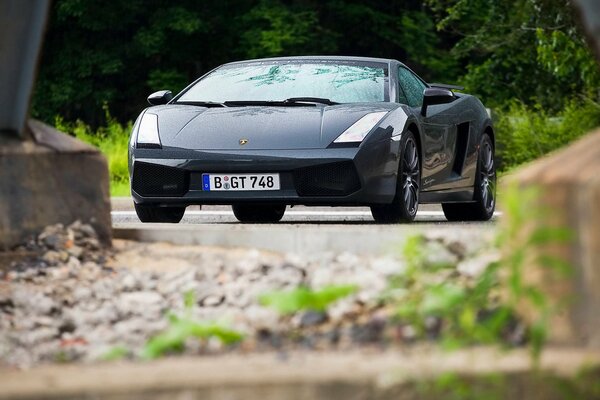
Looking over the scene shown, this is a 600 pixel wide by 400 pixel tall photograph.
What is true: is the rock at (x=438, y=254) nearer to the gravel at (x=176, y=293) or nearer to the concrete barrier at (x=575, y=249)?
the gravel at (x=176, y=293)

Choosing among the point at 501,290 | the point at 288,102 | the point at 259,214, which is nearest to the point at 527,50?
the point at 259,214

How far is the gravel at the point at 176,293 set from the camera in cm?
476

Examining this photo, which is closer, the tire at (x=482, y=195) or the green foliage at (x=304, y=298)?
the green foliage at (x=304, y=298)

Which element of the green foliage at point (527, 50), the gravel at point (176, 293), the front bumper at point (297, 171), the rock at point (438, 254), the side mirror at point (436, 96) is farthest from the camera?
the green foliage at point (527, 50)

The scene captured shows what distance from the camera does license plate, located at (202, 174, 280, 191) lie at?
9586 millimetres

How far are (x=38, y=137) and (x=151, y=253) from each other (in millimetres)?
710

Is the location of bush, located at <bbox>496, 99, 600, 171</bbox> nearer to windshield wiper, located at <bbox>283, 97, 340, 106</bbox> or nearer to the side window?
the side window

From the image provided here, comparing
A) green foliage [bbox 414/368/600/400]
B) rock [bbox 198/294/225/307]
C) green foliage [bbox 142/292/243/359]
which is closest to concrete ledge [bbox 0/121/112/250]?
rock [bbox 198/294/225/307]

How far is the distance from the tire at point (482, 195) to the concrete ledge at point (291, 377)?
8.07 m

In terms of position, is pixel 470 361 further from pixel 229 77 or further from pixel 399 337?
pixel 229 77

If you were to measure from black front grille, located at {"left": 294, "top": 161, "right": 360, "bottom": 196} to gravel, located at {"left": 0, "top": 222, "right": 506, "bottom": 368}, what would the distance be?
272 cm

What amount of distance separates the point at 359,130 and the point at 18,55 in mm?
3616

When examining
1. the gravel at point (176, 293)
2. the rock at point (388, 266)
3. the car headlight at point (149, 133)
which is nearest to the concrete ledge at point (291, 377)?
the gravel at point (176, 293)

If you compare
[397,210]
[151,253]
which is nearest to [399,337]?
[151,253]
